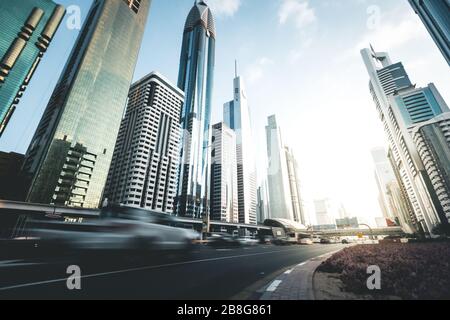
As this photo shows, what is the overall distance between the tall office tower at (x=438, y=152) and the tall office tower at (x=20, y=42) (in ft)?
618

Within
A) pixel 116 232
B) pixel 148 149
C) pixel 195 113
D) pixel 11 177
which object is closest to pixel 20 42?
pixel 11 177

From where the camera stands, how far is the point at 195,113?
16062cm

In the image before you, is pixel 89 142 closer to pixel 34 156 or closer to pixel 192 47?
pixel 34 156

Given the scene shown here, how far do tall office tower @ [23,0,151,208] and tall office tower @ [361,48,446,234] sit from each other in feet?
506

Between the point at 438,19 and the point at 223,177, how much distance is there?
14436 centimetres

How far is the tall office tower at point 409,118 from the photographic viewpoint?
96188mm

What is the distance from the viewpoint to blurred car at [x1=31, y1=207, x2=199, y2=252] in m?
6.11

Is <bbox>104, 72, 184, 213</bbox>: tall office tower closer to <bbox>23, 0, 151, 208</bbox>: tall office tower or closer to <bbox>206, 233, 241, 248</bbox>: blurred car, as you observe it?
<bbox>23, 0, 151, 208</bbox>: tall office tower

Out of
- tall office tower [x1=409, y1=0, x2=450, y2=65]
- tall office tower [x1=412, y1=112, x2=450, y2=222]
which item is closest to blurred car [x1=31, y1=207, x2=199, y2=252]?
tall office tower [x1=409, y1=0, x2=450, y2=65]

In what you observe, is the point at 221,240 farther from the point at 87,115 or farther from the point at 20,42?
the point at 20,42

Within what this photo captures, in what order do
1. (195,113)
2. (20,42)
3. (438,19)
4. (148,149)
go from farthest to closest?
(195,113), (148,149), (20,42), (438,19)

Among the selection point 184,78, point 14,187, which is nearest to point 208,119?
point 184,78

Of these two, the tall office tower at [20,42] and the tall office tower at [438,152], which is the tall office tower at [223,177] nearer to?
the tall office tower at [20,42]
